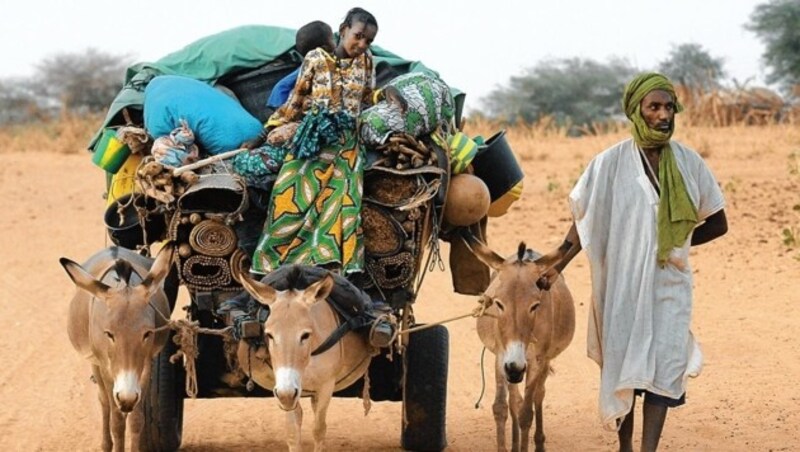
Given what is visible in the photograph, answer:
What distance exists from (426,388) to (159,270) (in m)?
2.00

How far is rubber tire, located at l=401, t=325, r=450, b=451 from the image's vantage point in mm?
8992

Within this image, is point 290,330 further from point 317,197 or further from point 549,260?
point 549,260

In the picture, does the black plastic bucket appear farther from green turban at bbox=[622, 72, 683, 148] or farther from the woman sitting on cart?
green turban at bbox=[622, 72, 683, 148]

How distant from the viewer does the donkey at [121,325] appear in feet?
24.3

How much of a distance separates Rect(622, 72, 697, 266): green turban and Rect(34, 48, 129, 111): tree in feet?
124

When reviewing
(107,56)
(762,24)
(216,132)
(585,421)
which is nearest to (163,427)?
(216,132)

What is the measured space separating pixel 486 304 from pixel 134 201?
76.0 inches

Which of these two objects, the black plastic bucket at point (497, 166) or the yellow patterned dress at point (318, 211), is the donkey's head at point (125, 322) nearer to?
the yellow patterned dress at point (318, 211)

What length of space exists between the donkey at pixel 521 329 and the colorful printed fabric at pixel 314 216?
71 centimetres

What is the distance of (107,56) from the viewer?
49250 mm

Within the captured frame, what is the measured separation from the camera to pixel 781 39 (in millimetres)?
34562

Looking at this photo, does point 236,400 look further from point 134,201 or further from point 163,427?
point 134,201

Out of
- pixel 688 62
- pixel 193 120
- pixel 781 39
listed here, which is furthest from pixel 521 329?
pixel 688 62

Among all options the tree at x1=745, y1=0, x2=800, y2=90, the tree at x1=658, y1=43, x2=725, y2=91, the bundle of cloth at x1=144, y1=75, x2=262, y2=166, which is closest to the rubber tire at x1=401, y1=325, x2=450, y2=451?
the bundle of cloth at x1=144, y1=75, x2=262, y2=166
